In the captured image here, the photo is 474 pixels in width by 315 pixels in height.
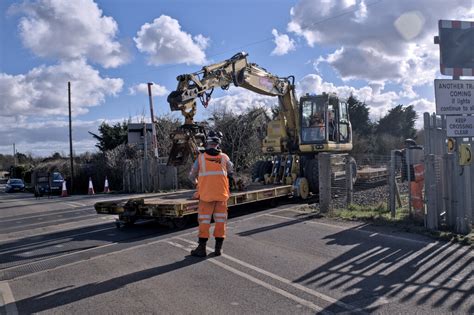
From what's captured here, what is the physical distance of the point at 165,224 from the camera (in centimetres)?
1000

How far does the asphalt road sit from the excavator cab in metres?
5.69

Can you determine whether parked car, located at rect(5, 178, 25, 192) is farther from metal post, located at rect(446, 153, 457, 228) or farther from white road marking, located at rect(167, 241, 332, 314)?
metal post, located at rect(446, 153, 457, 228)

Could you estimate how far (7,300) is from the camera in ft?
17.7

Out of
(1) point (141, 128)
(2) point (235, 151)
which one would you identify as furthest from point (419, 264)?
(2) point (235, 151)

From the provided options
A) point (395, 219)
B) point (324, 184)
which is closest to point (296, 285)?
point (395, 219)

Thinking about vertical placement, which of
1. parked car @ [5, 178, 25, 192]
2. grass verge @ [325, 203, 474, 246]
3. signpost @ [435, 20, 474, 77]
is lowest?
parked car @ [5, 178, 25, 192]

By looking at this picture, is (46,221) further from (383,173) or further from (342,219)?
(383,173)

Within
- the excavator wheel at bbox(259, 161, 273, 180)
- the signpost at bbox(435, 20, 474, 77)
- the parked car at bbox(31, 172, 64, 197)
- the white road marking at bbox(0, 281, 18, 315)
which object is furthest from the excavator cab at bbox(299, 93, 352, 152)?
the parked car at bbox(31, 172, 64, 197)

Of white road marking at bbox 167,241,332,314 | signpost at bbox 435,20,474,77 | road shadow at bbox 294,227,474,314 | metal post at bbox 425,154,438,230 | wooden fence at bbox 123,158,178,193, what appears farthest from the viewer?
wooden fence at bbox 123,158,178,193

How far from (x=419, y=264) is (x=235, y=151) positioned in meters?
24.5

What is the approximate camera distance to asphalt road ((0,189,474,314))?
16.0 feet

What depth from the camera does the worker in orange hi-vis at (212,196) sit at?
709 centimetres

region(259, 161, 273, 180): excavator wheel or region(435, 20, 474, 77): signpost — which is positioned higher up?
region(435, 20, 474, 77): signpost

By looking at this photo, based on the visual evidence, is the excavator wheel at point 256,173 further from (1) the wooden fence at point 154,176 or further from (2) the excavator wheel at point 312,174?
(1) the wooden fence at point 154,176
